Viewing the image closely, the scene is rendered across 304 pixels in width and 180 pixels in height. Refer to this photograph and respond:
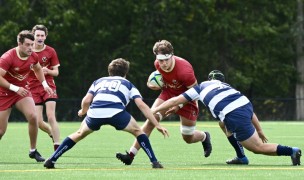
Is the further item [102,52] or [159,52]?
[102,52]

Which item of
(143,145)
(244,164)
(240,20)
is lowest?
(240,20)

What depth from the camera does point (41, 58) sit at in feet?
52.5

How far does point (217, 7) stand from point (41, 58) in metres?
30.3

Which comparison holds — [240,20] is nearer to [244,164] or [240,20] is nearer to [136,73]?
[136,73]

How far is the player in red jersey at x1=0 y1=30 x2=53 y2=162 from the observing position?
1350cm

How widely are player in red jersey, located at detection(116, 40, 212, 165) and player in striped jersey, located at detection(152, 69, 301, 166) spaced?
44 centimetres

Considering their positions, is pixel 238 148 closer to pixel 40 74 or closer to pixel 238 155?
pixel 238 155

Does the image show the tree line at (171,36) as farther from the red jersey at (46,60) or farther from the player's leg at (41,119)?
the red jersey at (46,60)

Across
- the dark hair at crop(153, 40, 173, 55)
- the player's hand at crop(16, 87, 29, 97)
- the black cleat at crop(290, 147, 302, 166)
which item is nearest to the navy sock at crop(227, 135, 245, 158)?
the black cleat at crop(290, 147, 302, 166)

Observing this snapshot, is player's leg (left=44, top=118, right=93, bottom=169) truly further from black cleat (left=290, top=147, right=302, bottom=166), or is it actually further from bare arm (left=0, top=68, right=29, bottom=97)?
black cleat (left=290, top=147, right=302, bottom=166)

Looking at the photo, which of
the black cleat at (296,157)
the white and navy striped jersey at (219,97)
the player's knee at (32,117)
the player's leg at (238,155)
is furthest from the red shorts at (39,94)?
the black cleat at (296,157)

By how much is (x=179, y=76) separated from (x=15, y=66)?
2.37 m

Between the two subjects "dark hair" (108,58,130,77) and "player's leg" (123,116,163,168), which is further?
"dark hair" (108,58,130,77)

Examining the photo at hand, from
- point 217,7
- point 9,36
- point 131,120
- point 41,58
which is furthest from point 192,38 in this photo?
point 131,120
